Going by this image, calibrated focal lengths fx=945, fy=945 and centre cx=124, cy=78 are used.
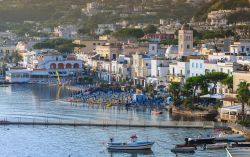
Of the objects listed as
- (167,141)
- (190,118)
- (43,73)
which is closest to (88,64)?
(43,73)

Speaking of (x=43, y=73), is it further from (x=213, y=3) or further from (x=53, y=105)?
(x=213, y=3)

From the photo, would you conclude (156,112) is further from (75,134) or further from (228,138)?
(228,138)

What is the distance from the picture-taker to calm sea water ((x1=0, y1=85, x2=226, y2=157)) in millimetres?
23188

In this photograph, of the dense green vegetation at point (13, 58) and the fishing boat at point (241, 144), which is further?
the dense green vegetation at point (13, 58)

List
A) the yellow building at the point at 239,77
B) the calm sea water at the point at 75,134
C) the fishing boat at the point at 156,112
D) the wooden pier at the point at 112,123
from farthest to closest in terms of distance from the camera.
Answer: the fishing boat at the point at 156,112, the yellow building at the point at 239,77, the wooden pier at the point at 112,123, the calm sea water at the point at 75,134

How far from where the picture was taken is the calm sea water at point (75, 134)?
23188mm

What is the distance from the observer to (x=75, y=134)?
85.5 feet

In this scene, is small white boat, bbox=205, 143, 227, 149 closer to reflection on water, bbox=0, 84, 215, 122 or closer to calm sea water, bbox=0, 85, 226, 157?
calm sea water, bbox=0, 85, 226, 157

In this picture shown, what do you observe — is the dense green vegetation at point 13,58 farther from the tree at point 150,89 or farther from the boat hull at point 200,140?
the boat hull at point 200,140

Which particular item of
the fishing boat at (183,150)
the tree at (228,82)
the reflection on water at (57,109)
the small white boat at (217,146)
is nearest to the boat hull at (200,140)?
the small white boat at (217,146)

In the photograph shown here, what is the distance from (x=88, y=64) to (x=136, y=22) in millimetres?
39310

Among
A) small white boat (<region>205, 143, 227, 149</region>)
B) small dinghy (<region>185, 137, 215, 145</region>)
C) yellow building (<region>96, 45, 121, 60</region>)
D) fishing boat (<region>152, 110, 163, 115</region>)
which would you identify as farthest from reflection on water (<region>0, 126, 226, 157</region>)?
yellow building (<region>96, 45, 121, 60</region>)

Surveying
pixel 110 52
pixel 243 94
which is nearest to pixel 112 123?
pixel 243 94

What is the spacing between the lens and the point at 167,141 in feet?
80.8
